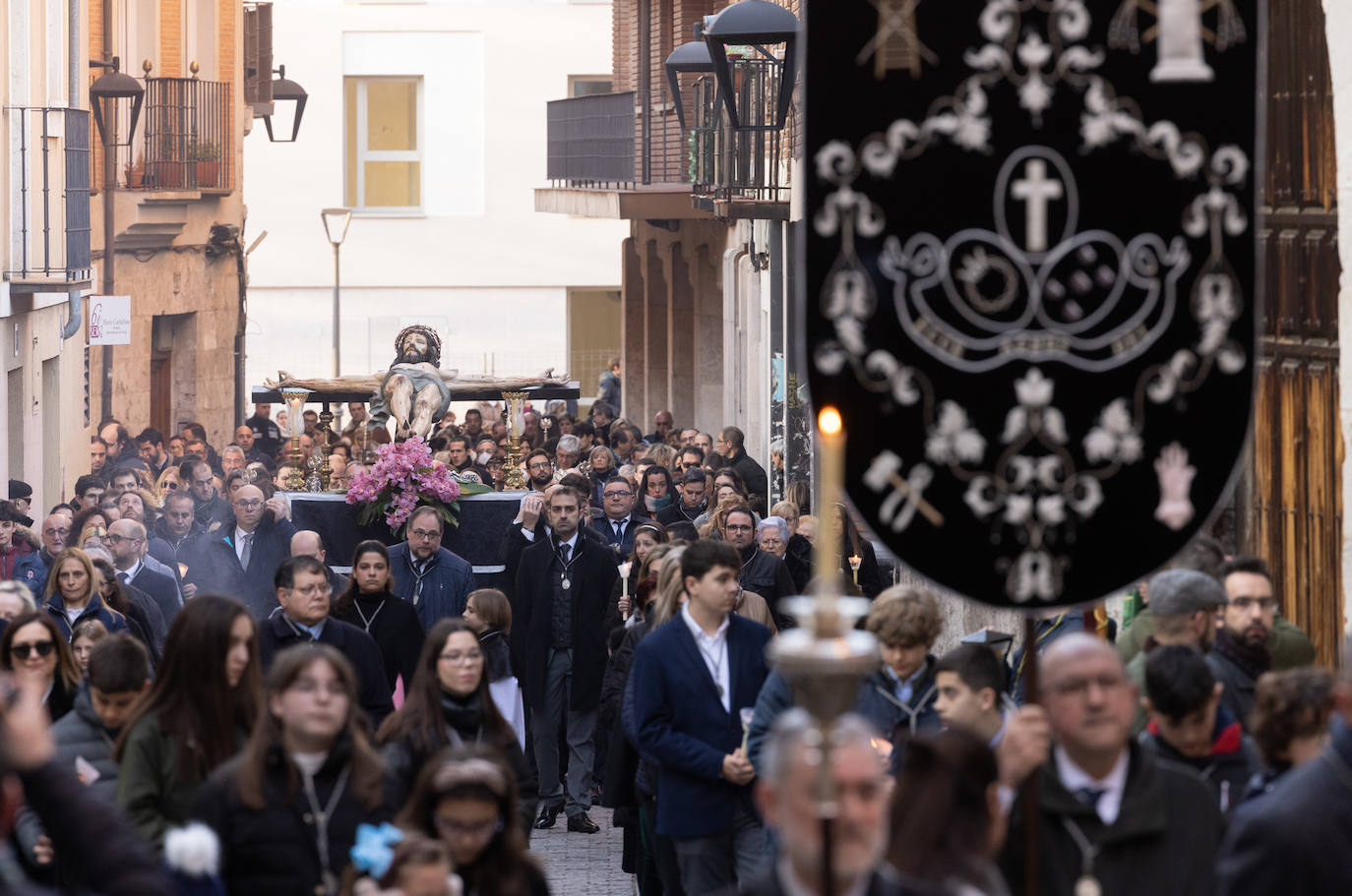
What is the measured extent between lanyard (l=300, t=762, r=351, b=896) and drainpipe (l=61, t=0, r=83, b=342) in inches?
800

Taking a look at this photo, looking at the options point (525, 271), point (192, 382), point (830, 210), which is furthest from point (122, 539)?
point (525, 271)

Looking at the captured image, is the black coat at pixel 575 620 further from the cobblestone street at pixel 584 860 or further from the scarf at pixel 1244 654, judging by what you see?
the scarf at pixel 1244 654

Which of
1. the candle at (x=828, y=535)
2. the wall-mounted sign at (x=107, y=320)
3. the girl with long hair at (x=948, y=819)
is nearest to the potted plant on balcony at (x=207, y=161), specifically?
the wall-mounted sign at (x=107, y=320)

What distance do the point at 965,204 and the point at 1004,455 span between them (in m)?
0.55

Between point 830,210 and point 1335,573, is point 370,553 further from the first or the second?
point 830,210

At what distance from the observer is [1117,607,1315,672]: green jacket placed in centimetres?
789

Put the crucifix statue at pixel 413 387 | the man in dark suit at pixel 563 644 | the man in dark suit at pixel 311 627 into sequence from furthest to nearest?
the crucifix statue at pixel 413 387 < the man in dark suit at pixel 563 644 < the man in dark suit at pixel 311 627

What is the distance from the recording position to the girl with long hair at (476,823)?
5.90 metres

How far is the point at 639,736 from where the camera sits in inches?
340

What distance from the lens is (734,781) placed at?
8477 mm

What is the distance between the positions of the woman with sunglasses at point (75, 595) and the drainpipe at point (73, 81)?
51.4ft

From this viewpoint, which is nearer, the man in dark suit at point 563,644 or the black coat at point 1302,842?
the black coat at point 1302,842

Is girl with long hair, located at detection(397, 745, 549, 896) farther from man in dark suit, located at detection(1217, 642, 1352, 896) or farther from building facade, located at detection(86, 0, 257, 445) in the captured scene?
building facade, located at detection(86, 0, 257, 445)

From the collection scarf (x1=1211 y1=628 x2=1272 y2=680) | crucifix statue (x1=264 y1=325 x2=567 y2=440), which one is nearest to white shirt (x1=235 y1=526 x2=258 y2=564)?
crucifix statue (x1=264 y1=325 x2=567 y2=440)
